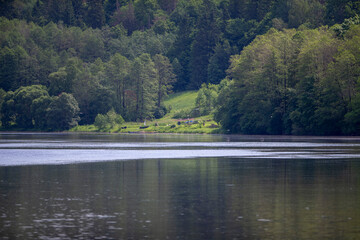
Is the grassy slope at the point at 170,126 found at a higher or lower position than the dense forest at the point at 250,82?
lower

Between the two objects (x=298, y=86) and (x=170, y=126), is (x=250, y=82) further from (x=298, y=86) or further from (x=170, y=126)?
(x=170, y=126)

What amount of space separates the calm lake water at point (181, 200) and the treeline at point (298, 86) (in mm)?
49780

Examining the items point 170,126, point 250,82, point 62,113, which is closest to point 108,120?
point 62,113

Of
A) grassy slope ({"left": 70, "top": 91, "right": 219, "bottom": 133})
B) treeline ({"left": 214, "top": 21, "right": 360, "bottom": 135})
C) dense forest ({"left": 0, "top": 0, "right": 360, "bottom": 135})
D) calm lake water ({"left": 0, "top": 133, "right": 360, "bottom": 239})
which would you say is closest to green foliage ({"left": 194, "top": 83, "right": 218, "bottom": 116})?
dense forest ({"left": 0, "top": 0, "right": 360, "bottom": 135})

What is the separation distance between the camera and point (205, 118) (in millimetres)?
153125

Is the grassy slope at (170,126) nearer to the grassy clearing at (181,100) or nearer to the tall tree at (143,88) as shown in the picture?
the grassy clearing at (181,100)

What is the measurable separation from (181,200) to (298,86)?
82.9 m

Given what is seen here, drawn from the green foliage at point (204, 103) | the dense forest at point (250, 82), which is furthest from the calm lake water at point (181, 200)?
the green foliage at point (204, 103)

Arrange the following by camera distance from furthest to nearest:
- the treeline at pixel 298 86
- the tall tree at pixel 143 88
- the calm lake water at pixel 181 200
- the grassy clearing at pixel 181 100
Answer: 1. the grassy clearing at pixel 181 100
2. the tall tree at pixel 143 88
3. the treeline at pixel 298 86
4. the calm lake water at pixel 181 200

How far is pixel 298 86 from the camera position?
360 ft

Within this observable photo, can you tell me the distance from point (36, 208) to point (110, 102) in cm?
14208

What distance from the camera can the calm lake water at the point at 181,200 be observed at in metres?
22.9

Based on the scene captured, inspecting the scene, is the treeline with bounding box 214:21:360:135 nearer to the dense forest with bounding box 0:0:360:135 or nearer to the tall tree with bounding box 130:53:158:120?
the dense forest with bounding box 0:0:360:135

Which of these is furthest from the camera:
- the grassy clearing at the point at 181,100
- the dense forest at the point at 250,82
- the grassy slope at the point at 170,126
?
the grassy clearing at the point at 181,100
